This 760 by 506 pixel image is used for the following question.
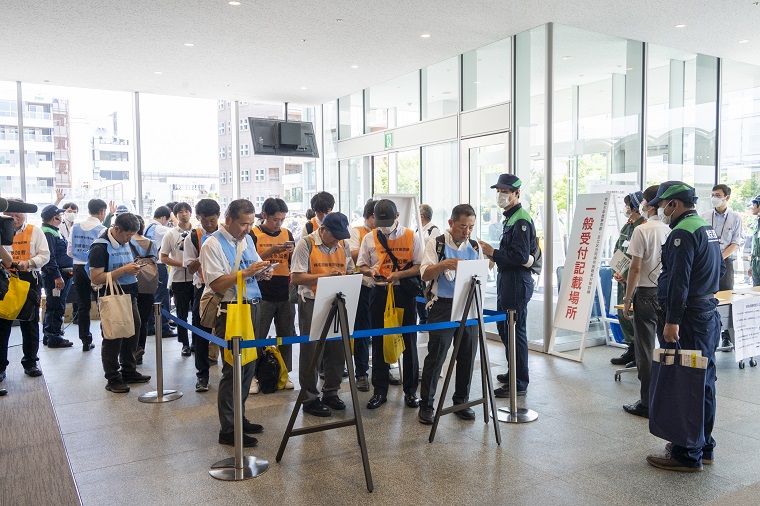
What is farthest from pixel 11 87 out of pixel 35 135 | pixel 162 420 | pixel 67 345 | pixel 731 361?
pixel 731 361

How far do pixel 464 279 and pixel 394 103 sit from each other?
653cm

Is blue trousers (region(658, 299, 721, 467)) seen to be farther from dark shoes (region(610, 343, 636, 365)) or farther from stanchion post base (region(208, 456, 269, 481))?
dark shoes (region(610, 343, 636, 365))

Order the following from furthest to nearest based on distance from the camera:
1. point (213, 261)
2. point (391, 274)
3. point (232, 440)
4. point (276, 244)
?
point (276, 244) → point (391, 274) → point (232, 440) → point (213, 261)

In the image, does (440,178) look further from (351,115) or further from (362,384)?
(362,384)

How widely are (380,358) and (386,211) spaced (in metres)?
1.18

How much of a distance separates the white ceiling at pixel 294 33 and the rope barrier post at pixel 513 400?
351 centimetres

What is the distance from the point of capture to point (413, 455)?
3.94 metres

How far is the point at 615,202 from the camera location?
275 inches

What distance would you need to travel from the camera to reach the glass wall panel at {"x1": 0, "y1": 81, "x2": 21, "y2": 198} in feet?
31.9

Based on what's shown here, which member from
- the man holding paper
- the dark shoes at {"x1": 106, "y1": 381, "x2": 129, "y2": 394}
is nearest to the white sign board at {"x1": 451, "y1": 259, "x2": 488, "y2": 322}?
the man holding paper

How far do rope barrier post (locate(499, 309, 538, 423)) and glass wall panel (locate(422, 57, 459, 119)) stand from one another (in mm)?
4700

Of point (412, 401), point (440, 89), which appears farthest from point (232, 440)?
point (440, 89)

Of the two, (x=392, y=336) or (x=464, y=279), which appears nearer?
(x=464, y=279)

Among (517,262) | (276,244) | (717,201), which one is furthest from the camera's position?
(717,201)
